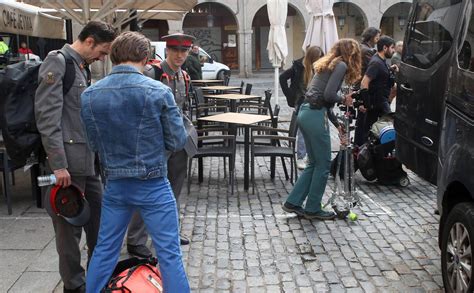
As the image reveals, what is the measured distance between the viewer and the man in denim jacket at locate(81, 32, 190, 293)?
9.64ft

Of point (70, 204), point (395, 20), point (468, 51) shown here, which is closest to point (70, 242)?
point (70, 204)

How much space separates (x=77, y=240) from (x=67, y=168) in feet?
1.66

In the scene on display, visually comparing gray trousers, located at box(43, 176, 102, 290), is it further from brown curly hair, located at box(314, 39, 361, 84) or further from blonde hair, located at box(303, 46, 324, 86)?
blonde hair, located at box(303, 46, 324, 86)

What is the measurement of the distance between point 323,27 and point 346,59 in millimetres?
4749

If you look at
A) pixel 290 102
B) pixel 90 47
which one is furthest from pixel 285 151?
pixel 90 47

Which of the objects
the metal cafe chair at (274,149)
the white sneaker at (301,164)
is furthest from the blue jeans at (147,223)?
the white sneaker at (301,164)

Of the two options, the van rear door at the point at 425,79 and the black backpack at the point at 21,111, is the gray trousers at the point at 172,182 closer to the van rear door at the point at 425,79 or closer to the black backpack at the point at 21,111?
the black backpack at the point at 21,111

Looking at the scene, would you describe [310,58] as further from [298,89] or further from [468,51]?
[468,51]

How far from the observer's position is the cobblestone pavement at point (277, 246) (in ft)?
13.5

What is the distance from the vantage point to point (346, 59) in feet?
17.4

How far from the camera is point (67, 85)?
3.42m

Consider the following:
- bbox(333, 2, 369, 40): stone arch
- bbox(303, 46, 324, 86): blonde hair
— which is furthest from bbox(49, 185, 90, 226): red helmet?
bbox(333, 2, 369, 40): stone arch

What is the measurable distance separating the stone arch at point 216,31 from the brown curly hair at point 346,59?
27998mm

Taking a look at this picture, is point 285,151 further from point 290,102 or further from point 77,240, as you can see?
point 77,240
